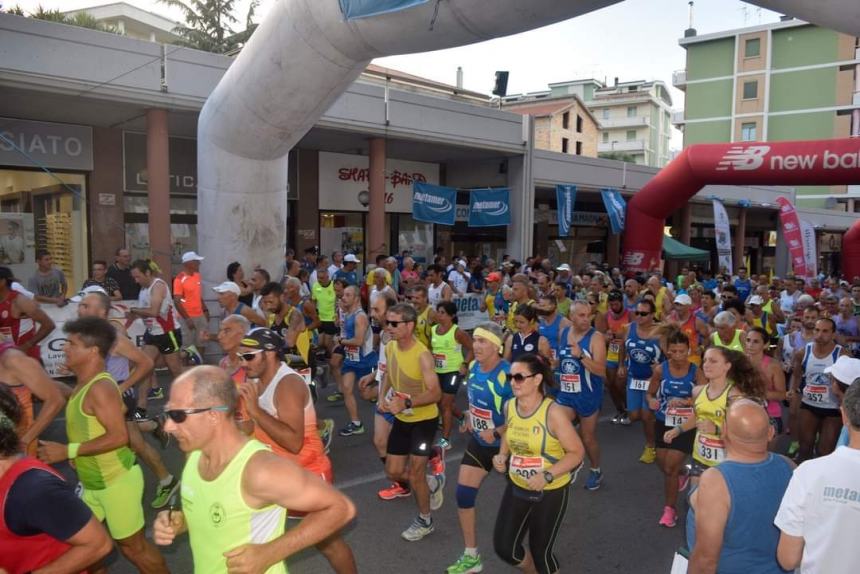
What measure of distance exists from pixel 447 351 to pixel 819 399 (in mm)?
3705

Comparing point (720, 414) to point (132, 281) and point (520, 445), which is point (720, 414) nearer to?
point (520, 445)

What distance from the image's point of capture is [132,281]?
11523 millimetres

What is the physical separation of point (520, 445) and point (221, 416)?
2.06 m

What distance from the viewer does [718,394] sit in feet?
15.3

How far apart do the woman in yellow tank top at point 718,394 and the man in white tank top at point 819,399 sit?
2294mm

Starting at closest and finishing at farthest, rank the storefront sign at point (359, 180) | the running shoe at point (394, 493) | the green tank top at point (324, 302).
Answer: the running shoe at point (394, 493) → the green tank top at point (324, 302) → the storefront sign at point (359, 180)

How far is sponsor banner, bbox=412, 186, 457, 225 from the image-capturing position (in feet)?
55.6

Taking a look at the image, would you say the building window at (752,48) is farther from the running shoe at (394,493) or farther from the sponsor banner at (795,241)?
the running shoe at (394,493)

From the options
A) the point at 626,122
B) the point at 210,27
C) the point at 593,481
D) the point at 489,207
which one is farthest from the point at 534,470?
the point at 626,122

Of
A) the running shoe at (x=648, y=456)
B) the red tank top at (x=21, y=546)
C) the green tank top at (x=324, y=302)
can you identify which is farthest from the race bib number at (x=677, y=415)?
the green tank top at (x=324, y=302)

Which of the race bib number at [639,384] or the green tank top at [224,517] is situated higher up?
the green tank top at [224,517]

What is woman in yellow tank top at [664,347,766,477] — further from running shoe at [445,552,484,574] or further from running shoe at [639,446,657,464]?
running shoe at [639,446,657,464]

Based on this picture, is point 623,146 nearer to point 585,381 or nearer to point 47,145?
point 47,145

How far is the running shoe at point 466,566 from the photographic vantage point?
4.49m
